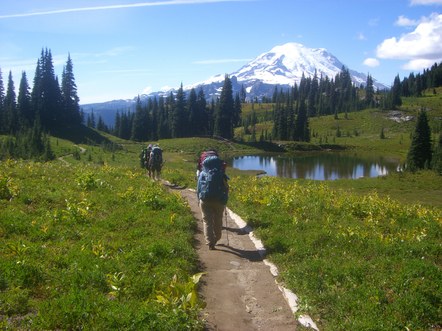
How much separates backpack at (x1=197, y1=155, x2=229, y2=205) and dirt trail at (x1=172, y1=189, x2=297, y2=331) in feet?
5.16

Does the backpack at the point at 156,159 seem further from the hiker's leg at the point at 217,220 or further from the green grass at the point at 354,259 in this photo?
the hiker's leg at the point at 217,220

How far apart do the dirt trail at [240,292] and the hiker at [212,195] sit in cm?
53

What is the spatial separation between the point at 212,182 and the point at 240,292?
3.78 m

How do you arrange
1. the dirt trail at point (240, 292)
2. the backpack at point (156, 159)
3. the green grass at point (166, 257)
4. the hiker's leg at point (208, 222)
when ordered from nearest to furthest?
the green grass at point (166, 257) < the dirt trail at point (240, 292) < the hiker's leg at point (208, 222) < the backpack at point (156, 159)

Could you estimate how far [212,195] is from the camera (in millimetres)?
12078

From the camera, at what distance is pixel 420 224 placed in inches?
605

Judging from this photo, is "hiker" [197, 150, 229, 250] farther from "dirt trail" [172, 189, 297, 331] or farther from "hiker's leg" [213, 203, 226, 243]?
"dirt trail" [172, 189, 297, 331]

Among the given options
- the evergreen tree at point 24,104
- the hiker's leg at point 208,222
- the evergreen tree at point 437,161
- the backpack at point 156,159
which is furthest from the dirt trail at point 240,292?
the evergreen tree at point 24,104

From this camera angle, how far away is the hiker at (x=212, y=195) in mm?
12117

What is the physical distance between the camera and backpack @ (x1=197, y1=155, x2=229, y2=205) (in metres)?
12.1

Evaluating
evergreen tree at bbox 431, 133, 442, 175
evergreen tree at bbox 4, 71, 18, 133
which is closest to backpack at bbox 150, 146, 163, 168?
evergreen tree at bbox 431, 133, 442, 175

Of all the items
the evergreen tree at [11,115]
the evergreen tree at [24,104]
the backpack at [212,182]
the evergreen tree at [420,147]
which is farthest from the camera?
the evergreen tree at [24,104]

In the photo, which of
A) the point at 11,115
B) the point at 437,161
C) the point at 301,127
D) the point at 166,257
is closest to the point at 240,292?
the point at 166,257

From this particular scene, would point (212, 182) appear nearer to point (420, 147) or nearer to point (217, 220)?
point (217, 220)
